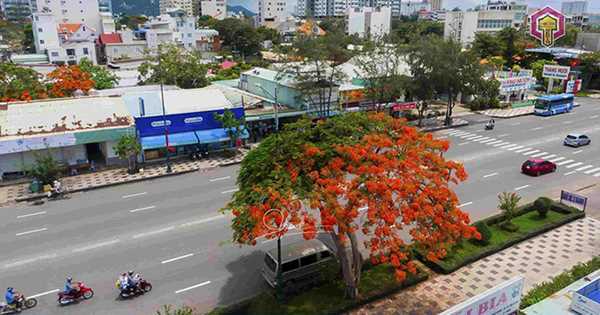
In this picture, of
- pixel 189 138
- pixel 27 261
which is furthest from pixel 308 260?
pixel 189 138

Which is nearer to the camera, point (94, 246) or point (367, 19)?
point (94, 246)

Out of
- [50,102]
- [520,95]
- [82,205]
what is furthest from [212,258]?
[520,95]

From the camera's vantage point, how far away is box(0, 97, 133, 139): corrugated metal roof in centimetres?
3297

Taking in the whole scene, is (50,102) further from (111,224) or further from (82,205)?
(111,224)

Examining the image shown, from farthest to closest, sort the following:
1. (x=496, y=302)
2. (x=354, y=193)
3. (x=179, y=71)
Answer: (x=179, y=71)
(x=354, y=193)
(x=496, y=302)

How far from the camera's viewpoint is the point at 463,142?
4222 cm

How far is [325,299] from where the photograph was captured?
57.2 feet

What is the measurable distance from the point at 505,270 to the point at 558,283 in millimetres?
2332

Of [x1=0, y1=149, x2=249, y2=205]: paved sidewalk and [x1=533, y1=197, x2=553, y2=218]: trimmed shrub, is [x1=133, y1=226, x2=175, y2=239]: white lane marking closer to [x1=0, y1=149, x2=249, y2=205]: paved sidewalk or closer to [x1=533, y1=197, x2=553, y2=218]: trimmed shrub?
[x1=0, y1=149, x2=249, y2=205]: paved sidewalk

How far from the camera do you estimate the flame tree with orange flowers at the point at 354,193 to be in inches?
594

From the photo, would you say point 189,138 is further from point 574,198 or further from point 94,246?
point 574,198

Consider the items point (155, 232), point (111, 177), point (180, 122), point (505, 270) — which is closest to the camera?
point (505, 270)

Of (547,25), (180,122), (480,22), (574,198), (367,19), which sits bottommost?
(574,198)

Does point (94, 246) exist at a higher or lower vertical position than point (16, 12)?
lower
